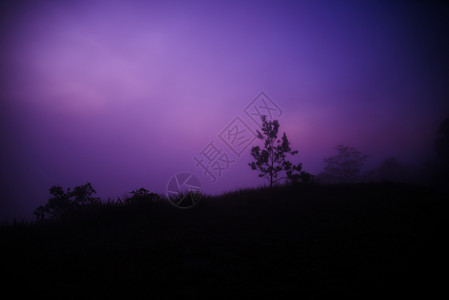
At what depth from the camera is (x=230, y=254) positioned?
3.59m

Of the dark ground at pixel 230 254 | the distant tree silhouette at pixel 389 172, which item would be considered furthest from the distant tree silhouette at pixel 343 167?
the dark ground at pixel 230 254

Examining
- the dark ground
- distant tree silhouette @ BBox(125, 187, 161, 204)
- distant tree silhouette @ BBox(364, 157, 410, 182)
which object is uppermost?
distant tree silhouette @ BBox(364, 157, 410, 182)

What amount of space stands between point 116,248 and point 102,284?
1.44m

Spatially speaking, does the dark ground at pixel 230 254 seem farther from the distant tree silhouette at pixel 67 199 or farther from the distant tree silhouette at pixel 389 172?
the distant tree silhouette at pixel 389 172

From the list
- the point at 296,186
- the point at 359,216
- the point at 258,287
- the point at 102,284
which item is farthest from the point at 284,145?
the point at 102,284

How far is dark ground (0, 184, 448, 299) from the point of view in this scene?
250 centimetres

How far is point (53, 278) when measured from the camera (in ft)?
8.75

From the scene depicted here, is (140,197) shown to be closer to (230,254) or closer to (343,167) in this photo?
(230,254)

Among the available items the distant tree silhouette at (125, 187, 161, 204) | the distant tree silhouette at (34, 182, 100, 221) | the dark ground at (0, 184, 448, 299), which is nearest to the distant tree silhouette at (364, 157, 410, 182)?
the dark ground at (0, 184, 448, 299)

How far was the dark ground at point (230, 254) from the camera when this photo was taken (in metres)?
2.50

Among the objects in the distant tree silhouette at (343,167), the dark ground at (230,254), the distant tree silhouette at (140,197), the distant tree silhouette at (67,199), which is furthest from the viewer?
the distant tree silhouette at (343,167)

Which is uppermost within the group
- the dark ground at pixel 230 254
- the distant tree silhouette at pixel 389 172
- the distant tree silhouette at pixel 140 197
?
the distant tree silhouette at pixel 389 172

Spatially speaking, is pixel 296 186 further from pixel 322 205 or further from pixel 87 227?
pixel 87 227

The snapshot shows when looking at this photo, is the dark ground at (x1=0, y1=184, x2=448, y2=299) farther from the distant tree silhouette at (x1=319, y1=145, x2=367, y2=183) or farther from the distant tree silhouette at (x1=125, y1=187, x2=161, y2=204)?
the distant tree silhouette at (x1=319, y1=145, x2=367, y2=183)
